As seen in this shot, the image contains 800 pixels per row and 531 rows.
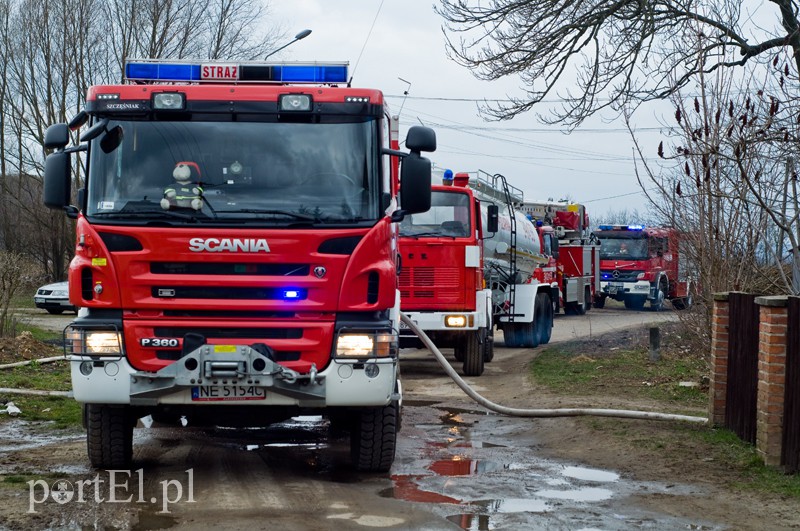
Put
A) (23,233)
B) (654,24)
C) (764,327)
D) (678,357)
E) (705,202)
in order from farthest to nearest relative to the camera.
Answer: (23,233)
(678,357)
(654,24)
(705,202)
(764,327)

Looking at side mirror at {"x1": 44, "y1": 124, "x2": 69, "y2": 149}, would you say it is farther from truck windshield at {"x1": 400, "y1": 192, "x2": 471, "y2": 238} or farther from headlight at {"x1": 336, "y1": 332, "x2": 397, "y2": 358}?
truck windshield at {"x1": 400, "y1": 192, "x2": 471, "y2": 238}

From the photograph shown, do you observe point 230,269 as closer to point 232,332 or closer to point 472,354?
point 232,332

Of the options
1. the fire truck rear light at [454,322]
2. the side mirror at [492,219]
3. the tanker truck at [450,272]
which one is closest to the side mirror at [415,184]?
the tanker truck at [450,272]

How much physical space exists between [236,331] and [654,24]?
10.6 meters

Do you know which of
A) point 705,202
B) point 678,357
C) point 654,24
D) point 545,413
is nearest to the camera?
point 545,413

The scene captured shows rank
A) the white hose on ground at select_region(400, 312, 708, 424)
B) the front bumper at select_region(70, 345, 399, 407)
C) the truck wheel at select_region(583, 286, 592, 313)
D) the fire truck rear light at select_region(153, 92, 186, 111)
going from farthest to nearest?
the truck wheel at select_region(583, 286, 592, 313) → the white hose on ground at select_region(400, 312, 708, 424) → the fire truck rear light at select_region(153, 92, 186, 111) → the front bumper at select_region(70, 345, 399, 407)

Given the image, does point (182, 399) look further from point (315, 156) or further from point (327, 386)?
point (315, 156)

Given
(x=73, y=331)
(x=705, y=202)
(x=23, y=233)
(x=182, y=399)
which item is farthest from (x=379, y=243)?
(x=23, y=233)

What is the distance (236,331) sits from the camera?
773 cm

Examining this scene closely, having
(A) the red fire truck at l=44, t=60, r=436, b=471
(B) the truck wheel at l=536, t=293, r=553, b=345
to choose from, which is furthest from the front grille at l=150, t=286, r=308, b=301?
(B) the truck wheel at l=536, t=293, r=553, b=345

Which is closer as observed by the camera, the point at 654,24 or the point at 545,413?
the point at 545,413

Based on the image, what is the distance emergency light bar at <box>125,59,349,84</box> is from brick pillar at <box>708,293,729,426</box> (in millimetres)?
4289

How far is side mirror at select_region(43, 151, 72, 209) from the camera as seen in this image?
318 inches

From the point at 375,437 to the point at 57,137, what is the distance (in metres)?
3.41
